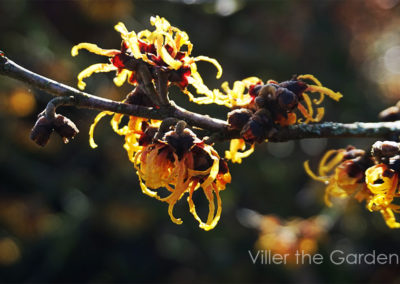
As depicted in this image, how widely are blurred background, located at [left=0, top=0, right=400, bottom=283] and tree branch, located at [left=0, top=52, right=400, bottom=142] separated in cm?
225

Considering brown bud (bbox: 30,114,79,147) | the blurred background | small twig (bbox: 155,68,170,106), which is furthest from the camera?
the blurred background

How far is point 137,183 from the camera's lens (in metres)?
4.80

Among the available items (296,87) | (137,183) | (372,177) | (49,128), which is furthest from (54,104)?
(137,183)

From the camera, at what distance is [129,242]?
5.25m

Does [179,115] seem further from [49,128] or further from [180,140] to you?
[49,128]

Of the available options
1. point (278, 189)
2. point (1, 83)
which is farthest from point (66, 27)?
point (278, 189)

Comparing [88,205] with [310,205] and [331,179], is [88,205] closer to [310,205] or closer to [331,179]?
[310,205]

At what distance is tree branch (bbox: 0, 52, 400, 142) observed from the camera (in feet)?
3.89

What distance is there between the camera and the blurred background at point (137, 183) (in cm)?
427

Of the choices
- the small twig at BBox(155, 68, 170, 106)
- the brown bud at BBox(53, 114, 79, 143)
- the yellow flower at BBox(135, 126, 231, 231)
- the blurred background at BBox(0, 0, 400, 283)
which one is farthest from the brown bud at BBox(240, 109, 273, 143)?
the blurred background at BBox(0, 0, 400, 283)

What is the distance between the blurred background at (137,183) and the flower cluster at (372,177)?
6.88 ft

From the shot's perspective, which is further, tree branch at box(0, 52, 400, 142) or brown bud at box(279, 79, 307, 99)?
brown bud at box(279, 79, 307, 99)

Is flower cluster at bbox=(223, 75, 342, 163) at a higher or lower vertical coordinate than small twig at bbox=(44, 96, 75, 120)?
higher

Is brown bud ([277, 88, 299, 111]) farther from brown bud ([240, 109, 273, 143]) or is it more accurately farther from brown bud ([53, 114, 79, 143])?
brown bud ([53, 114, 79, 143])
